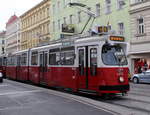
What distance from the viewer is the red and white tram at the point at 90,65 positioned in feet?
42.1

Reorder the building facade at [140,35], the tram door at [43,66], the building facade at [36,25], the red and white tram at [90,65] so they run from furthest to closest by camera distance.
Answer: the building facade at [36,25], the building facade at [140,35], the tram door at [43,66], the red and white tram at [90,65]

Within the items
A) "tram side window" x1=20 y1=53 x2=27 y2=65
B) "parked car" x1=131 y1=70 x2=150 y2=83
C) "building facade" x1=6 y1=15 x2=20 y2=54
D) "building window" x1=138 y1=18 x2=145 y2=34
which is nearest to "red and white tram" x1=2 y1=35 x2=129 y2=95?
"tram side window" x1=20 y1=53 x2=27 y2=65

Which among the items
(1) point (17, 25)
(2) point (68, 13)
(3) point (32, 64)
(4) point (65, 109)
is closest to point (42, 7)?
(2) point (68, 13)

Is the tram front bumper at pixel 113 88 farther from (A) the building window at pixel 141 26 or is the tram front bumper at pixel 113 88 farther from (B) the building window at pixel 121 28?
(B) the building window at pixel 121 28

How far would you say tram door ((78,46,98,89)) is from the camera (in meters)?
13.2

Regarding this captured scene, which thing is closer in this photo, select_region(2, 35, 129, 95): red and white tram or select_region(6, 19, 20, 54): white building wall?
select_region(2, 35, 129, 95): red and white tram

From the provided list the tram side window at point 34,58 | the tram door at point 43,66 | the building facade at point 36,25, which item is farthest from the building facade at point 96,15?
the tram door at point 43,66

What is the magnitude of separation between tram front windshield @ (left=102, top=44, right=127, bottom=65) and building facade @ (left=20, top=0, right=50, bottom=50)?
3724 cm

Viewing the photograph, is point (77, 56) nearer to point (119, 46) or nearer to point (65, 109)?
point (119, 46)

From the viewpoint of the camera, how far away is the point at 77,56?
1441 centimetres

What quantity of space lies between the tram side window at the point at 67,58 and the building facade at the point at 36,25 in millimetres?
34067

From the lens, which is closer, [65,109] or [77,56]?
[65,109]

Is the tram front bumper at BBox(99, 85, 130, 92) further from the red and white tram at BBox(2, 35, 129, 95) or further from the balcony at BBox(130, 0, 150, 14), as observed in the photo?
the balcony at BBox(130, 0, 150, 14)

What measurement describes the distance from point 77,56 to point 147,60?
18.0 metres
